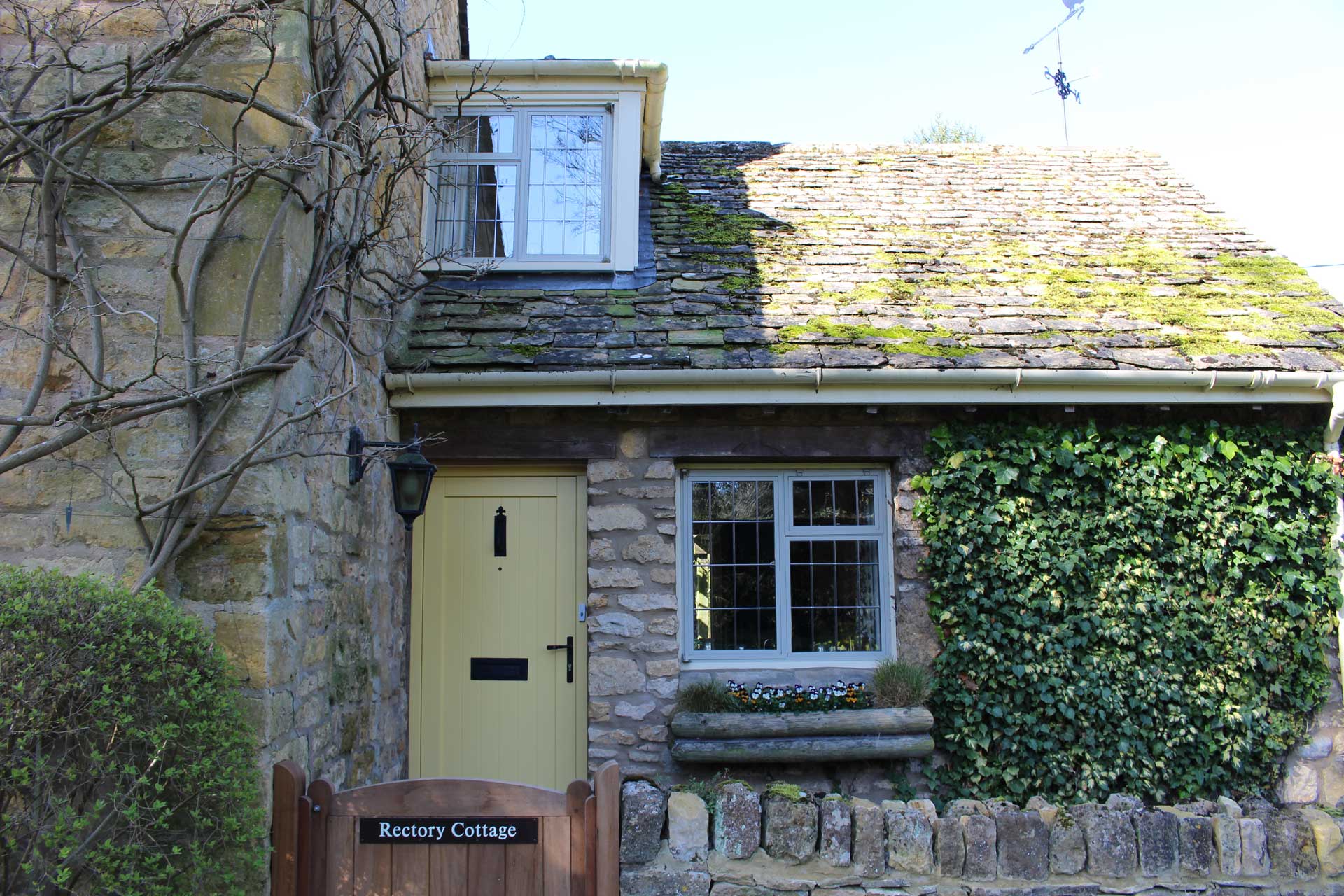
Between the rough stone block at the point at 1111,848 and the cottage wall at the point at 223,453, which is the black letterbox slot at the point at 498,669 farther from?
the rough stone block at the point at 1111,848

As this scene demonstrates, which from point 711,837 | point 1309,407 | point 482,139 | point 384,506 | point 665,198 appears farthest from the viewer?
point 665,198

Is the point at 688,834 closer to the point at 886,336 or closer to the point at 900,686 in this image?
the point at 900,686

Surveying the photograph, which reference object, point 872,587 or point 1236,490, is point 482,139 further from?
point 1236,490

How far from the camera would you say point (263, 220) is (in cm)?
383

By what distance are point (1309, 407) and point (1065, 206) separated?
2608 mm

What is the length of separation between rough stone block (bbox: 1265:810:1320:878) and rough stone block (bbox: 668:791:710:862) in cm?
208

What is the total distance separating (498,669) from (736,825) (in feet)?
8.54

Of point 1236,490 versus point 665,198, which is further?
point 665,198

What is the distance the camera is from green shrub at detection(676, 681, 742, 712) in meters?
5.23

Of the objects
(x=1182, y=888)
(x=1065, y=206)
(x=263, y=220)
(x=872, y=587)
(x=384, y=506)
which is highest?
(x=1065, y=206)

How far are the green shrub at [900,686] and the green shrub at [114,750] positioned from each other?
336 cm

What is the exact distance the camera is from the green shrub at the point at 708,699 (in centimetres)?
523

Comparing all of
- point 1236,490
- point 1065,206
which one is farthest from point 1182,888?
point 1065,206

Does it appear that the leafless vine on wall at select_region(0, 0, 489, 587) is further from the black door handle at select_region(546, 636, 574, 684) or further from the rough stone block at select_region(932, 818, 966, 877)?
the rough stone block at select_region(932, 818, 966, 877)
